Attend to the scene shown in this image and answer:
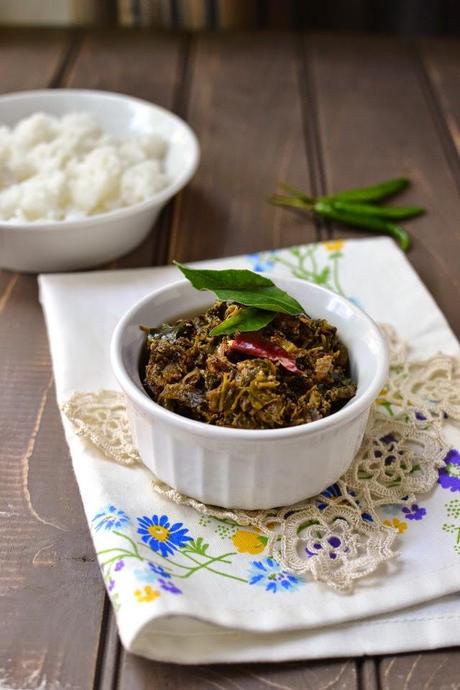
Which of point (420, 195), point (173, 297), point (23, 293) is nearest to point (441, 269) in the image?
point (420, 195)

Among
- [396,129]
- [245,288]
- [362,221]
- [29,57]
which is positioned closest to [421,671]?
[245,288]

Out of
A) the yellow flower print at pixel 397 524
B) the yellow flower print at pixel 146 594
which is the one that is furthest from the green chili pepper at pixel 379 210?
the yellow flower print at pixel 146 594

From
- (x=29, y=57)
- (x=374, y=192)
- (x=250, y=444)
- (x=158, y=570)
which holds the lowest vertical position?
(x=29, y=57)

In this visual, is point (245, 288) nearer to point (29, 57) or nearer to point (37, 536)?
point (37, 536)

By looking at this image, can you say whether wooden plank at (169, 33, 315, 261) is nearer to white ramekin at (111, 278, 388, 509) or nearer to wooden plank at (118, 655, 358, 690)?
white ramekin at (111, 278, 388, 509)

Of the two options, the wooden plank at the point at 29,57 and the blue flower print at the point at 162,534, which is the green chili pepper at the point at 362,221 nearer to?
the blue flower print at the point at 162,534
